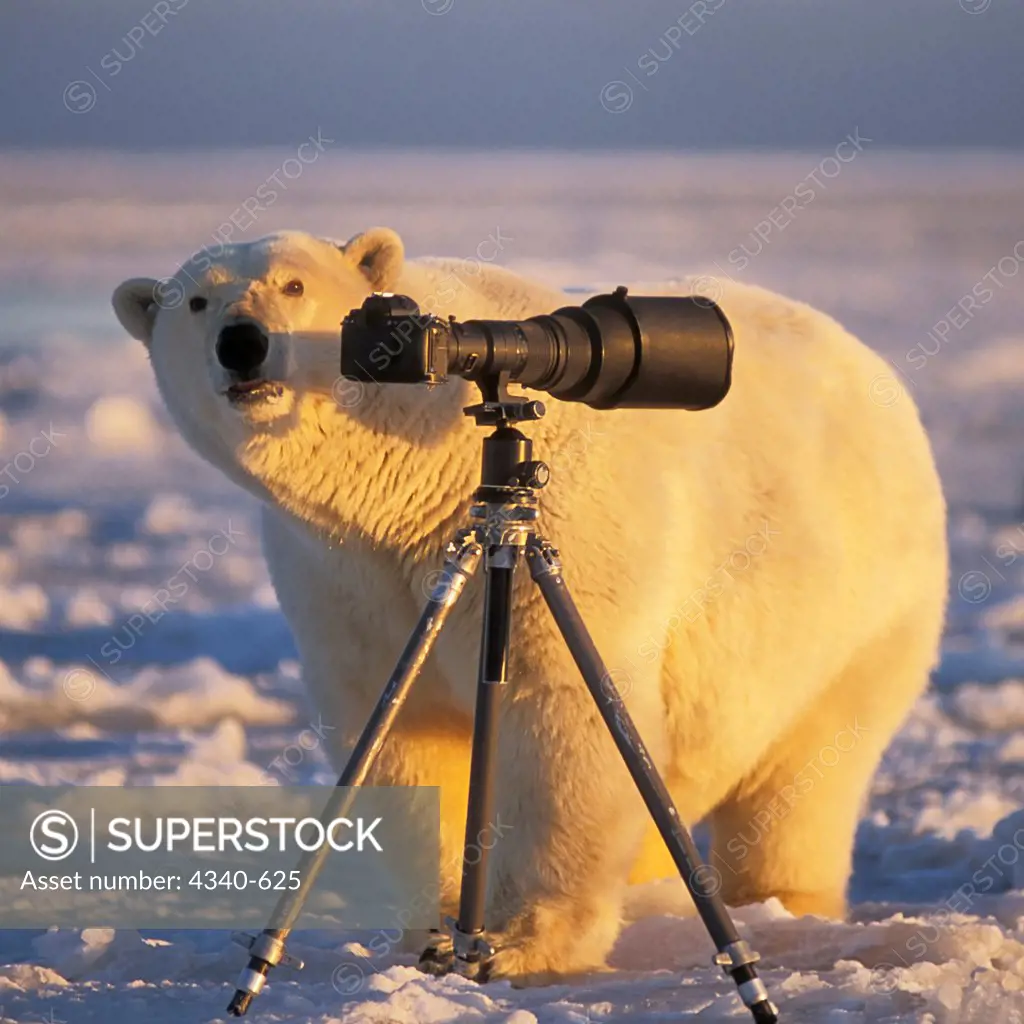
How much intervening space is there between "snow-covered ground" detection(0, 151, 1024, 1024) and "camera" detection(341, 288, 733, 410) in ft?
6.87

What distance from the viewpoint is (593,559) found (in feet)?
9.63

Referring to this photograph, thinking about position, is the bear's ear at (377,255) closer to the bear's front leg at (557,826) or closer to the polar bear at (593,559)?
the polar bear at (593,559)

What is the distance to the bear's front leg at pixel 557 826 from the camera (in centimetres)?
288

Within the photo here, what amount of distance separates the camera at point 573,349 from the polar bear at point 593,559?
47cm

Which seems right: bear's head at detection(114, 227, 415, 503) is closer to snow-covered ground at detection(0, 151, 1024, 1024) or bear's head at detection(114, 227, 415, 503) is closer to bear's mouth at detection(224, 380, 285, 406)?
bear's mouth at detection(224, 380, 285, 406)

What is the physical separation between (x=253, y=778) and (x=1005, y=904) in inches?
79.7

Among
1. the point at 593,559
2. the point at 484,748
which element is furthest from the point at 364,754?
the point at 593,559

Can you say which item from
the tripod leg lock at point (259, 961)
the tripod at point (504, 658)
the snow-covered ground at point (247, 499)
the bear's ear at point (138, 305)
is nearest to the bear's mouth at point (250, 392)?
the bear's ear at point (138, 305)

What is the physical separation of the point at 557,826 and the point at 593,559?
0.47 metres

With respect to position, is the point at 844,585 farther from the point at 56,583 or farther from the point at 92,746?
the point at 56,583

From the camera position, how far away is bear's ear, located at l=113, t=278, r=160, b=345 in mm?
2898

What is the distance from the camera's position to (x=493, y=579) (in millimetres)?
2408

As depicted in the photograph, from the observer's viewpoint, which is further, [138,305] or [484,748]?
[138,305]

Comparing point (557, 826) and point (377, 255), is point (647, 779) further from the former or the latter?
point (377, 255)
